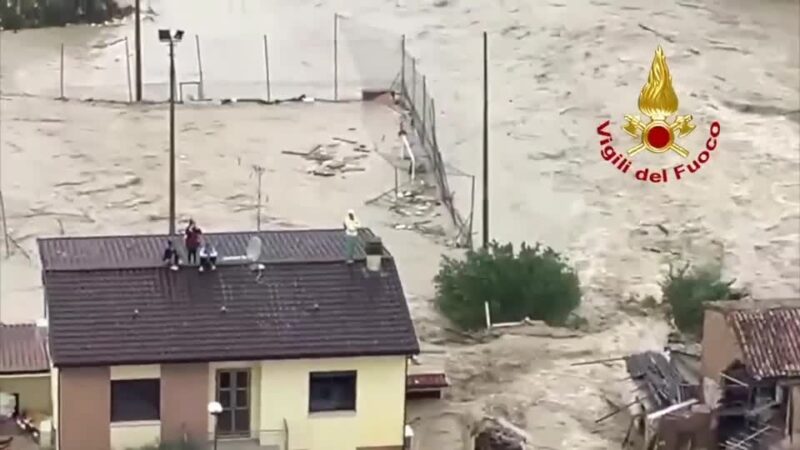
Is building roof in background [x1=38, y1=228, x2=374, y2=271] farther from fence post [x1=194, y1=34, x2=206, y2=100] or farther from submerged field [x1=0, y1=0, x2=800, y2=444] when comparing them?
fence post [x1=194, y1=34, x2=206, y2=100]

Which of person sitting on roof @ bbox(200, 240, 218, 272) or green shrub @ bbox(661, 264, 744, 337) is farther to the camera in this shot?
green shrub @ bbox(661, 264, 744, 337)

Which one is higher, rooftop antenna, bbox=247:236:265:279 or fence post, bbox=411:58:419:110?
rooftop antenna, bbox=247:236:265:279

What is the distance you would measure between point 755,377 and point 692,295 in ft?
6.10

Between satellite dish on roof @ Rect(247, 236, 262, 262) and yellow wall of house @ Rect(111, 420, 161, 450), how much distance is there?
0.70 m

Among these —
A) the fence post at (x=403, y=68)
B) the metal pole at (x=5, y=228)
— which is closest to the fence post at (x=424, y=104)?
the fence post at (x=403, y=68)

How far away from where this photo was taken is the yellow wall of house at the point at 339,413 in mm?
6668

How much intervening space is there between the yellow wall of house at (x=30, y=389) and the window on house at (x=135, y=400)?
51 cm

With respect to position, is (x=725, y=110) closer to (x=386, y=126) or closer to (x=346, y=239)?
(x=386, y=126)

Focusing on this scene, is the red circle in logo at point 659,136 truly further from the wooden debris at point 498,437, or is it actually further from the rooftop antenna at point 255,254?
the rooftop antenna at point 255,254

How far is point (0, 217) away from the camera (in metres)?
10.7

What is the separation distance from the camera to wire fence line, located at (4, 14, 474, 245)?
1291cm

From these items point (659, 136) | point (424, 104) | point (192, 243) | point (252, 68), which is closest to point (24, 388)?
point (192, 243)

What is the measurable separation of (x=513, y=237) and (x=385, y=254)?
11.2ft

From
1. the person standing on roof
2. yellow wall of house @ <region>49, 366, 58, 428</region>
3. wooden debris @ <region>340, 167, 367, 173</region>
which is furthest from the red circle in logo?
wooden debris @ <region>340, 167, 367, 173</region>
